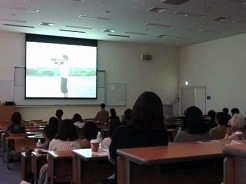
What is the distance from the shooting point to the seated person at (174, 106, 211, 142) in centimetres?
394

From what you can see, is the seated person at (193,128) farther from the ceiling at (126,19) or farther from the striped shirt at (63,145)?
the ceiling at (126,19)

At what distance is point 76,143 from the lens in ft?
13.6

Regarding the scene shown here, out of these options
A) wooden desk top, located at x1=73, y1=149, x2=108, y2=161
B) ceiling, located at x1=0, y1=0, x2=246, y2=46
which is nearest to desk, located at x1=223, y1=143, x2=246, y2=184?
wooden desk top, located at x1=73, y1=149, x2=108, y2=161

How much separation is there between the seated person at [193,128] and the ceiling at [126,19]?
4451 mm

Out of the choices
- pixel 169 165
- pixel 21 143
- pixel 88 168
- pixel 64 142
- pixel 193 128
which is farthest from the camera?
Result: pixel 21 143

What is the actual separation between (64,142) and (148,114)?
193 cm

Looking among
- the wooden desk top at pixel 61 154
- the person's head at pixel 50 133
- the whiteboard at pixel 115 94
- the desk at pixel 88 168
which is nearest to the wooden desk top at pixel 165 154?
the desk at pixel 88 168

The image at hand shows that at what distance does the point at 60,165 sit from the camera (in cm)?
379

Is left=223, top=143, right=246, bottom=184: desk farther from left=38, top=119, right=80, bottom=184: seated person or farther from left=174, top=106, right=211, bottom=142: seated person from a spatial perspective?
left=38, top=119, right=80, bottom=184: seated person

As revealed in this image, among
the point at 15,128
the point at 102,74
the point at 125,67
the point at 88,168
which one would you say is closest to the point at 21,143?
the point at 15,128

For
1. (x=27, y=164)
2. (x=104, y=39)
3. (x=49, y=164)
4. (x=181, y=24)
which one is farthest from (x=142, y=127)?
(x=104, y=39)

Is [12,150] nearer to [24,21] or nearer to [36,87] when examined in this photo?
[24,21]

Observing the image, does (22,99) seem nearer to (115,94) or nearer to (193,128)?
(115,94)

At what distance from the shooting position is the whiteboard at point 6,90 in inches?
465
